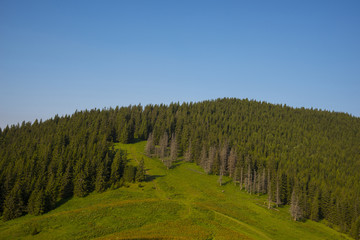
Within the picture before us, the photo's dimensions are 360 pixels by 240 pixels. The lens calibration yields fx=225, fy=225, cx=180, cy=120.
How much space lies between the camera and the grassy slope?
57.9 meters

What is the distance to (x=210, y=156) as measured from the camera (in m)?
133

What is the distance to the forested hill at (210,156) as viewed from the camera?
89.1m

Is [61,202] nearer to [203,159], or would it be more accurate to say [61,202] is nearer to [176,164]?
[176,164]

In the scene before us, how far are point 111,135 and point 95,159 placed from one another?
6086cm

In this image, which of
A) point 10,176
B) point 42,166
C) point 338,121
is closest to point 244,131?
point 338,121

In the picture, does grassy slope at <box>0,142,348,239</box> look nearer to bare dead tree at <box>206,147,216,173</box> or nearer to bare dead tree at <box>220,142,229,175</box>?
bare dead tree at <box>206,147,216,173</box>

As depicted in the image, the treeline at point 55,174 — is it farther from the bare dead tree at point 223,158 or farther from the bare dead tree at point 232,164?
the bare dead tree at point 232,164

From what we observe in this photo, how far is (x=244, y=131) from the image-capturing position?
547 feet

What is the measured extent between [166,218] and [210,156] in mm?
69403

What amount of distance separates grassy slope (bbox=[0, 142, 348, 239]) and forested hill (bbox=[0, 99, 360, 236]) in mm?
8390

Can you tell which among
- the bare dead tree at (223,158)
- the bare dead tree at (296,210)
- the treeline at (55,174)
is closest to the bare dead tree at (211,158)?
the bare dead tree at (223,158)

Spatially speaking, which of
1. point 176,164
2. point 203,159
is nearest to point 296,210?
point 203,159

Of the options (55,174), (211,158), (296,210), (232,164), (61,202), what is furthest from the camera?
(211,158)

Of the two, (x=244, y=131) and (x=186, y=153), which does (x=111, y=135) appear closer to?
(x=186, y=153)
